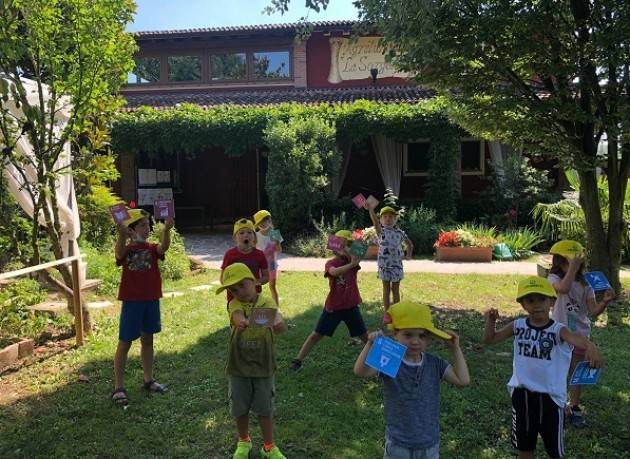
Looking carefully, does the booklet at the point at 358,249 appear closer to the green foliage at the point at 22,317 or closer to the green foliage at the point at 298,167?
the green foliage at the point at 22,317

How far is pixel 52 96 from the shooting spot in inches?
226

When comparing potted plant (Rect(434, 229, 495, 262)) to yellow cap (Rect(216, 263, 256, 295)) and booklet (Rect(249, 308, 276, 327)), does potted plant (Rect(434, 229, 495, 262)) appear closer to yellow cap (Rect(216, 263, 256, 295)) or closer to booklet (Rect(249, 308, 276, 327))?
yellow cap (Rect(216, 263, 256, 295))

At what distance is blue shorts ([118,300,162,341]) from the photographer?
4309 mm

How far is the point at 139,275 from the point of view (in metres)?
4.34

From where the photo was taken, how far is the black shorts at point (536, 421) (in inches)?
Result: 114

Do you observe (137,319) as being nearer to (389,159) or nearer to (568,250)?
(568,250)

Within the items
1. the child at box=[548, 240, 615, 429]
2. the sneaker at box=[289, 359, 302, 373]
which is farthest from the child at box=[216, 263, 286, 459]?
the child at box=[548, 240, 615, 429]

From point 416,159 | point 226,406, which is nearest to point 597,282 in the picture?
point 226,406

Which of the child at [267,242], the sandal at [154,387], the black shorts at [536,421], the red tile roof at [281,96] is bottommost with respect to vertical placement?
the sandal at [154,387]

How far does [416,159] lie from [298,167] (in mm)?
5531

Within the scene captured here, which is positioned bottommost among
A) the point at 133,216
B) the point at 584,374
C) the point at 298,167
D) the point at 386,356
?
the point at 584,374

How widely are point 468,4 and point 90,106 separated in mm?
4467

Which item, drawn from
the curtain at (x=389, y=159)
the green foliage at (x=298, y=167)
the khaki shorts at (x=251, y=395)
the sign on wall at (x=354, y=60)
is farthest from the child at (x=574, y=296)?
the sign on wall at (x=354, y=60)

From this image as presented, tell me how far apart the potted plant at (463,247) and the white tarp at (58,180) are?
726 cm
